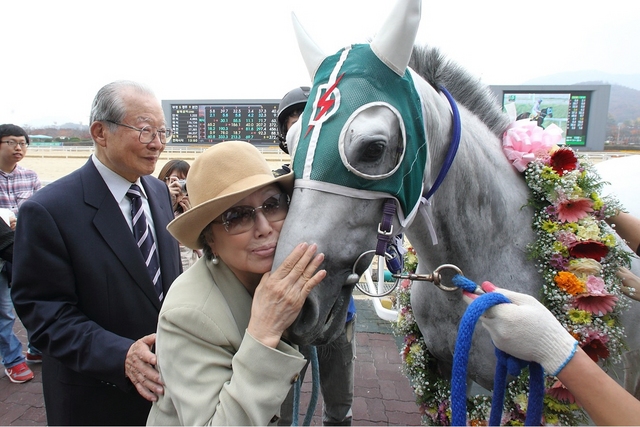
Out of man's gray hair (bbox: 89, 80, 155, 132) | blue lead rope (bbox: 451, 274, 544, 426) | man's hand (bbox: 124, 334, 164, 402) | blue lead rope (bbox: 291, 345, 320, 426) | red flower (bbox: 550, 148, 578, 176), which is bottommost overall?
blue lead rope (bbox: 291, 345, 320, 426)

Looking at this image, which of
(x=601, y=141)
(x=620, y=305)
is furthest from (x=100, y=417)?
(x=601, y=141)

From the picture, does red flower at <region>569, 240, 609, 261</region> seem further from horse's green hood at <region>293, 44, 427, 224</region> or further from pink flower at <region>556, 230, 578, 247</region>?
horse's green hood at <region>293, 44, 427, 224</region>

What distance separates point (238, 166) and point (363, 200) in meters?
0.45

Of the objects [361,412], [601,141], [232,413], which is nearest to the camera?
[232,413]

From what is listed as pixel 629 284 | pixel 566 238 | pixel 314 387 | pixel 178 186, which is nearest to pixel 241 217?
pixel 314 387

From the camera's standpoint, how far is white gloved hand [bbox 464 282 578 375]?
1096mm

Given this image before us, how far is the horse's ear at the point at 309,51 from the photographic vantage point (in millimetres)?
1555

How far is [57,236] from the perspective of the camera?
166cm

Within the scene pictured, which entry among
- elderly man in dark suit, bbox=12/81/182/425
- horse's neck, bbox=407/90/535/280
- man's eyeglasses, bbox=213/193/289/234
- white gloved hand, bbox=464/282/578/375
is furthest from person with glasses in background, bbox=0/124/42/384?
white gloved hand, bbox=464/282/578/375

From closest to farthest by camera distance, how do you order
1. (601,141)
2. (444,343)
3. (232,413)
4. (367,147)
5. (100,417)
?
(232,413), (367,147), (100,417), (444,343), (601,141)

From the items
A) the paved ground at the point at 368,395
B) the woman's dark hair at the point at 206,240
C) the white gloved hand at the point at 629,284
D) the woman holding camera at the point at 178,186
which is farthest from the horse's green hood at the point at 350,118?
the paved ground at the point at 368,395

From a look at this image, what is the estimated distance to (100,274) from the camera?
173 centimetres

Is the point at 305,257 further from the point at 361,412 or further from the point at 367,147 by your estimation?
the point at 361,412

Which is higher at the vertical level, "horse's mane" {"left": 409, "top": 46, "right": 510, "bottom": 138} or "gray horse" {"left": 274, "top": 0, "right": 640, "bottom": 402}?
"horse's mane" {"left": 409, "top": 46, "right": 510, "bottom": 138}
